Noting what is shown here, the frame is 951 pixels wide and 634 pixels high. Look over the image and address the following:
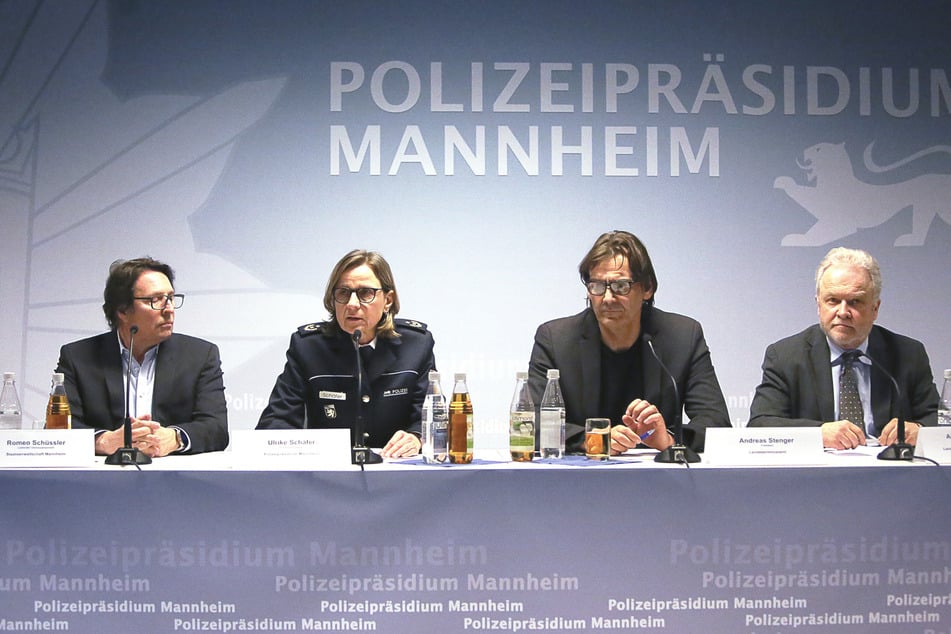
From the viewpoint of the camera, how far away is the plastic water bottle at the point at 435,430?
249 cm

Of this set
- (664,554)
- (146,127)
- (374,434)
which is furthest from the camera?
(146,127)

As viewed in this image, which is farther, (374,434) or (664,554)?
(374,434)

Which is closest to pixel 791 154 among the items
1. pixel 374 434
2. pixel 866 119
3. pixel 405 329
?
pixel 866 119

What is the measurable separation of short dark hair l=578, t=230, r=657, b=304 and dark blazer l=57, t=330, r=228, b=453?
1.35 m

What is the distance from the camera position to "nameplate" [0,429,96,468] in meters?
2.37

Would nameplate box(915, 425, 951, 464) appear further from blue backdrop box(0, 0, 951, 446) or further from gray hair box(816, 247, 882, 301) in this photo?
blue backdrop box(0, 0, 951, 446)

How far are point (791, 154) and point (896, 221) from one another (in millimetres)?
568

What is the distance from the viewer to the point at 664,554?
2281 mm

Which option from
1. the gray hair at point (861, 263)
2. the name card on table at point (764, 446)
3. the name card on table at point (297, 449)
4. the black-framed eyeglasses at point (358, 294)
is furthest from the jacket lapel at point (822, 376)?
the name card on table at point (297, 449)

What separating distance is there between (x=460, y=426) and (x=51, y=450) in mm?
1044

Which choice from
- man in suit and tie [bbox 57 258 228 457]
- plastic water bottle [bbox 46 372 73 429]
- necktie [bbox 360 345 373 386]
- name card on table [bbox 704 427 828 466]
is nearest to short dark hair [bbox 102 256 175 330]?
man in suit and tie [bbox 57 258 228 457]

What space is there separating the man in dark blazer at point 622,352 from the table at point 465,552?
74 centimetres

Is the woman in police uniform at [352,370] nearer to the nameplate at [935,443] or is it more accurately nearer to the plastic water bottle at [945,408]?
the nameplate at [935,443]

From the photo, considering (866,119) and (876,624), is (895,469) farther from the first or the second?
(866,119)
